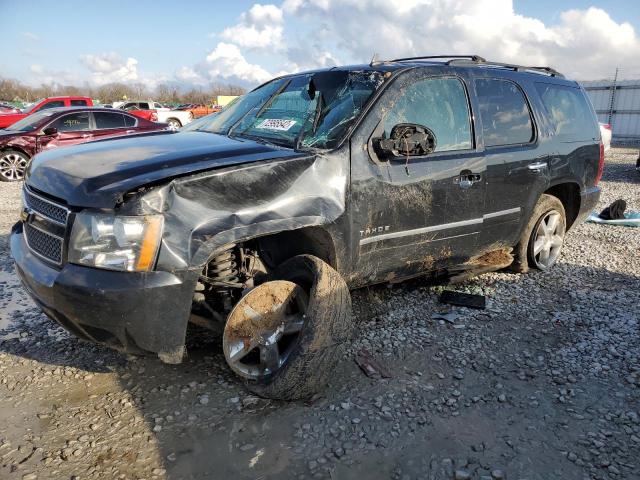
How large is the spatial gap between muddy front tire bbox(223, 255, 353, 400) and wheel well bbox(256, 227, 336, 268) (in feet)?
0.51

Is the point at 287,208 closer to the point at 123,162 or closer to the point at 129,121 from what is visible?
the point at 123,162

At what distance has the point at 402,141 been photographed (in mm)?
2959

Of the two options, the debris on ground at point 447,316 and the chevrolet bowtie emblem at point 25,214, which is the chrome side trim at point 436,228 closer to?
the debris on ground at point 447,316

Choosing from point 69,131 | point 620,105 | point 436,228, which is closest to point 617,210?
point 436,228

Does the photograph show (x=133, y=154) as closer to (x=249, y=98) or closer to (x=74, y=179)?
(x=74, y=179)

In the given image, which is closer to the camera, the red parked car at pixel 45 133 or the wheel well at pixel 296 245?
the wheel well at pixel 296 245

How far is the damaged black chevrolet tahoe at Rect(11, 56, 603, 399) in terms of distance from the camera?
2.28 meters

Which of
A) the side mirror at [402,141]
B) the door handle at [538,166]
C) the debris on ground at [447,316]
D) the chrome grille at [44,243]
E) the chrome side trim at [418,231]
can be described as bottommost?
the debris on ground at [447,316]

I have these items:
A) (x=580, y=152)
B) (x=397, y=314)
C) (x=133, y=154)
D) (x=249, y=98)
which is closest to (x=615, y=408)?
(x=397, y=314)

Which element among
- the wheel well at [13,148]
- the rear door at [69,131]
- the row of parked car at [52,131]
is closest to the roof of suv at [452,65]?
the row of parked car at [52,131]

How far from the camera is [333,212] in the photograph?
2.81 m

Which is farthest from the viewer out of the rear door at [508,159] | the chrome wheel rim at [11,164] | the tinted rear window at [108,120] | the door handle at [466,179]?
the tinted rear window at [108,120]

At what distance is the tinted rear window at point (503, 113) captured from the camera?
3.70 meters

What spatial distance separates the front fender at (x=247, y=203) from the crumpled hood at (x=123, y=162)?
0.10 meters
